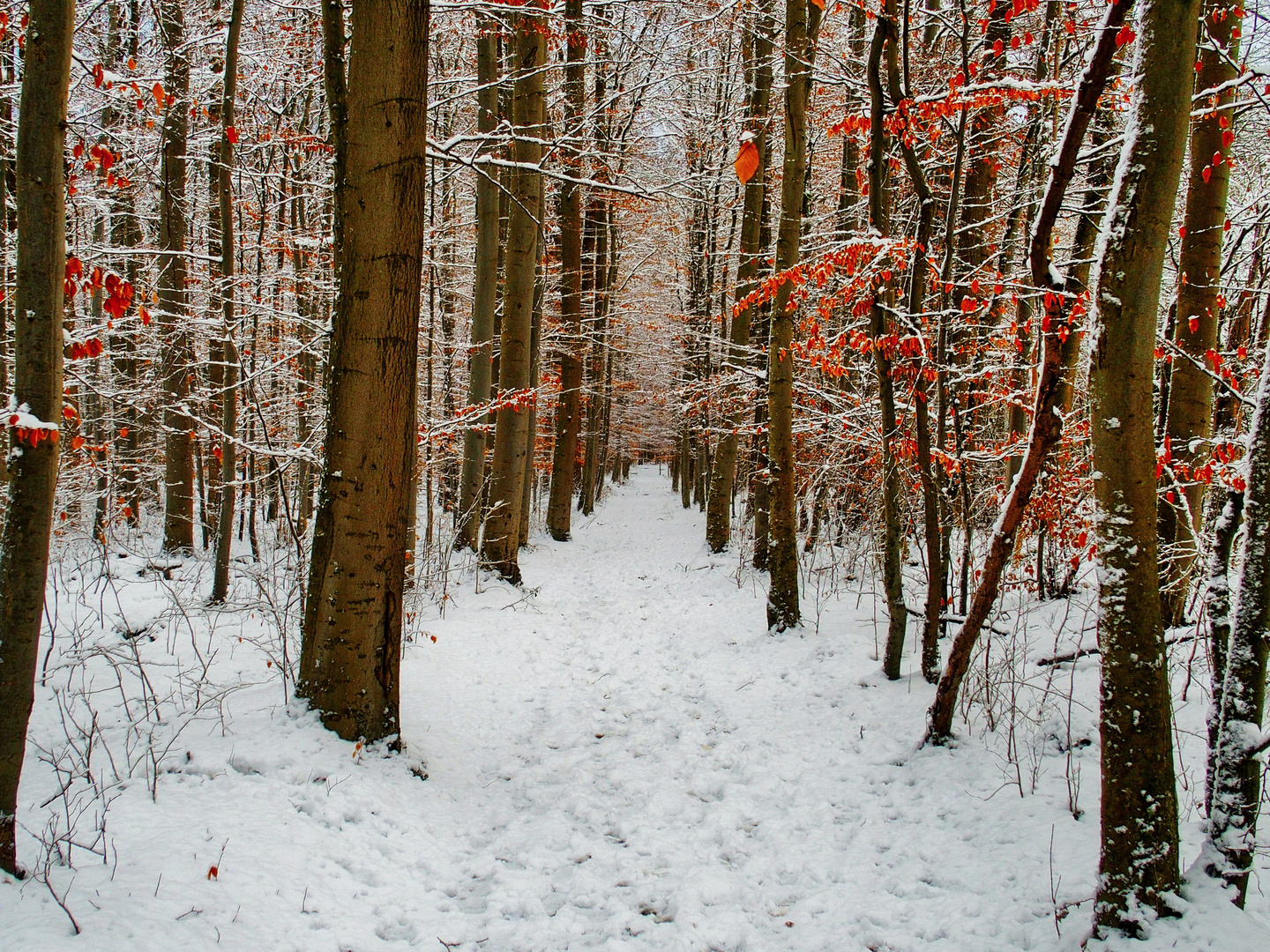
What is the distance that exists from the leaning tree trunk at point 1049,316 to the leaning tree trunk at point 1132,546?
0.43 meters

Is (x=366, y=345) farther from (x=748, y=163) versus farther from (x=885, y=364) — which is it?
(x=885, y=364)

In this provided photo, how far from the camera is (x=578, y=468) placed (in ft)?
83.1

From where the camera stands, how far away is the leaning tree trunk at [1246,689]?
7.86 feet

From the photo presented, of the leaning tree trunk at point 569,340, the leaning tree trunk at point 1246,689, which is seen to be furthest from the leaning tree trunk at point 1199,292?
the leaning tree trunk at point 569,340

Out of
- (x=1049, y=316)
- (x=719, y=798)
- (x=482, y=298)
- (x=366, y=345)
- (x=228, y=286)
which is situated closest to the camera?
(x=1049, y=316)

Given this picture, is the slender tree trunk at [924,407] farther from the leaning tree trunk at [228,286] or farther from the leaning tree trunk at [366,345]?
the leaning tree trunk at [228,286]

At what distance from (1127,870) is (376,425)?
395 centimetres

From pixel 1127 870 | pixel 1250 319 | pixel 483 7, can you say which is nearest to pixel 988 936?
pixel 1127 870

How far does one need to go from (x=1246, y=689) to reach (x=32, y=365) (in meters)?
4.57

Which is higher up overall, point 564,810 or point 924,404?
point 924,404

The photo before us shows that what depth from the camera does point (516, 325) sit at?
9.10m

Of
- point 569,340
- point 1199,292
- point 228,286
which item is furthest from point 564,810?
point 569,340

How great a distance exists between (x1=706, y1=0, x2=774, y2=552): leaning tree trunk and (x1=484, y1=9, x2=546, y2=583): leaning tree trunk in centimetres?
298

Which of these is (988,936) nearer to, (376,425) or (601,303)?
(376,425)
